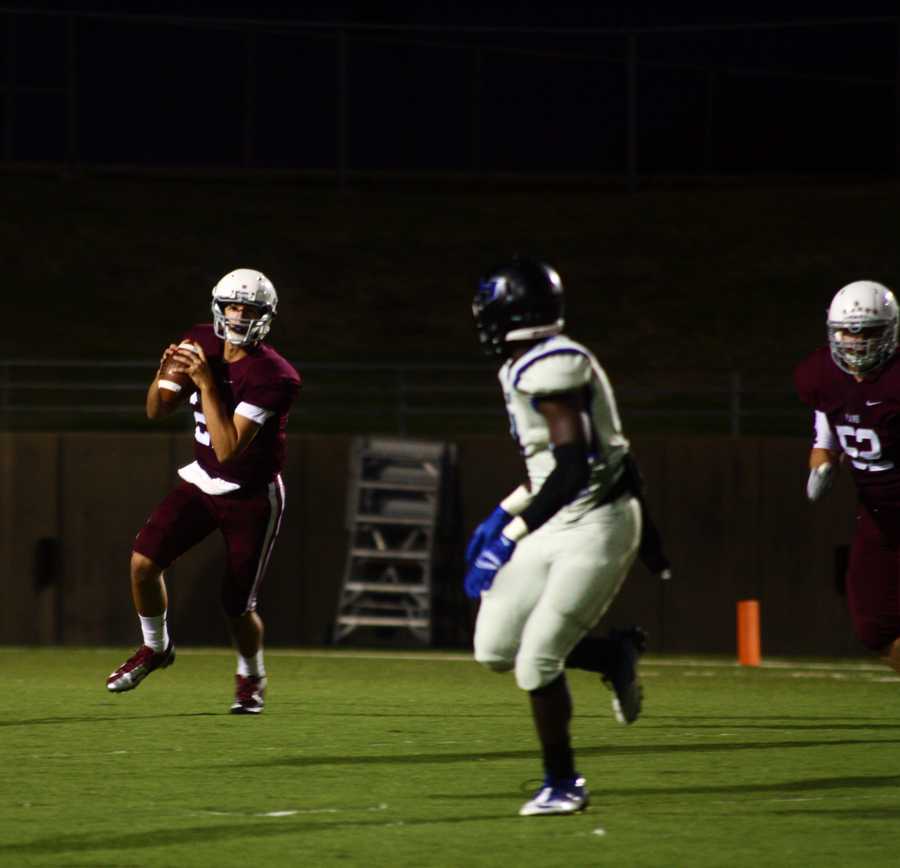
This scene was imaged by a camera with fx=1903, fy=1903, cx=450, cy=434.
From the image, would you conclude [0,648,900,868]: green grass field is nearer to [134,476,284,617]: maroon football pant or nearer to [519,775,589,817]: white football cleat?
[519,775,589,817]: white football cleat

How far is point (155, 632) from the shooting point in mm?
9156

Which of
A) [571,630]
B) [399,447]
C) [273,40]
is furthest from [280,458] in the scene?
[273,40]

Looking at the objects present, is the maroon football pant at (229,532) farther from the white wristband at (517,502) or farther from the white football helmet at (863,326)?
the white football helmet at (863,326)

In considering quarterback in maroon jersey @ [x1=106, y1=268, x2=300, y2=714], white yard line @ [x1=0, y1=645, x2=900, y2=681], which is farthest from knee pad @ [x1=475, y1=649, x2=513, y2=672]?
white yard line @ [x1=0, y1=645, x2=900, y2=681]

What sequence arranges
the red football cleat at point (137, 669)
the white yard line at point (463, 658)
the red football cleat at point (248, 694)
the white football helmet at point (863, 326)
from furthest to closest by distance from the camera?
the white yard line at point (463, 658)
the red football cleat at point (248, 694)
the red football cleat at point (137, 669)
the white football helmet at point (863, 326)

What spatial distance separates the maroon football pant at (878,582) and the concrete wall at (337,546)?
20.4ft

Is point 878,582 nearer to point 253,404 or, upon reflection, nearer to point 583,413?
point 583,413

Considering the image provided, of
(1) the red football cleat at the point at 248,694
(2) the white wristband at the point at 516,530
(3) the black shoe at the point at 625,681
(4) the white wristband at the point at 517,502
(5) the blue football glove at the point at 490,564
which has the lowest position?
(1) the red football cleat at the point at 248,694

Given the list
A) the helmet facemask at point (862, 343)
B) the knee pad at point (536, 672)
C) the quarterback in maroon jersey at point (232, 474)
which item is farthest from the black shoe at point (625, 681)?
the quarterback in maroon jersey at point (232, 474)

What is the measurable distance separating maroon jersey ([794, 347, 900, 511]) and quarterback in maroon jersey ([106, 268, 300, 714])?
2.50 m

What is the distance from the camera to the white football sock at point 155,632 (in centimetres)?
915

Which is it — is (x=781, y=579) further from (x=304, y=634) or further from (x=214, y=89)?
(x=214, y=89)

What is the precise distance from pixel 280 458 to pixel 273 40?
1724cm

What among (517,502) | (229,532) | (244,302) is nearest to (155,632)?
(229,532)
